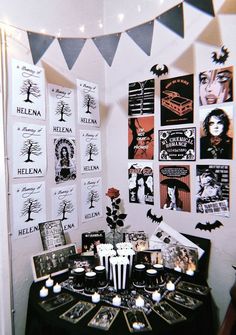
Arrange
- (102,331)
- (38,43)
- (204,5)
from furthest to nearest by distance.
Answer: (38,43) → (204,5) → (102,331)

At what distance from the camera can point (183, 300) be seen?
3.88ft

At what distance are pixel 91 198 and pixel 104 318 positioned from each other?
923 millimetres

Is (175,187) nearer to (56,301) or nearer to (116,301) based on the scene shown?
(116,301)

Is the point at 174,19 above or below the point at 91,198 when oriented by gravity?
above

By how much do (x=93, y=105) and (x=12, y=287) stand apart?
126 centimetres

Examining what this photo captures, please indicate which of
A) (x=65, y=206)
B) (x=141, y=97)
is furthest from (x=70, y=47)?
(x=65, y=206)

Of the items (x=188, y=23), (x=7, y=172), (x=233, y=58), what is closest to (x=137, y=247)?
(x=7, y=172)

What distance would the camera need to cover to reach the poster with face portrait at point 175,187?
1631mm

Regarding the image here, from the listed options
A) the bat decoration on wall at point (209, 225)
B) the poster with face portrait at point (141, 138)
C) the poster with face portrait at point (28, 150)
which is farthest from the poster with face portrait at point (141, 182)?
the poster with face portrait at point (28, 150)

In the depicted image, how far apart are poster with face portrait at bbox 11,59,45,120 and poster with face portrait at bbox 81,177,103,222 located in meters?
0.57

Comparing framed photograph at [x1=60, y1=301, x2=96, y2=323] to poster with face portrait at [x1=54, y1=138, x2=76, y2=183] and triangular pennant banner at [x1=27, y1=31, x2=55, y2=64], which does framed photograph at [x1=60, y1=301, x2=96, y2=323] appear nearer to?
poster with face portrait at [x1=54, y1=138, x2=76, y2=183]

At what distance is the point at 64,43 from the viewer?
5.15ft

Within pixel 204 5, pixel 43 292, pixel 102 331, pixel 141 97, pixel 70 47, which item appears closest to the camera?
pixel 102 331

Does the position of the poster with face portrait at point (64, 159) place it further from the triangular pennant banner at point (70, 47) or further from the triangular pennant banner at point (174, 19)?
the triangular pennant banner at point (174, 19)
